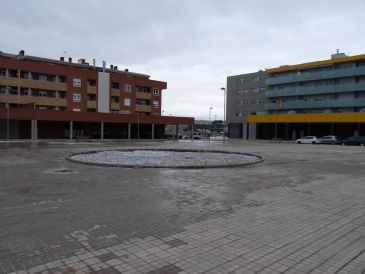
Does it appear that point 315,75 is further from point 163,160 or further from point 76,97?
point 163,160

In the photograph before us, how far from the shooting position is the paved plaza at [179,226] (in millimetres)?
4910

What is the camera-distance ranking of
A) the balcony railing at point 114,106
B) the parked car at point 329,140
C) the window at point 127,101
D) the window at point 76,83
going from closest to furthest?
the parked car at point 329,140, the window at point 76,83, the balcony railing at point 114,106, the window at point 127,101

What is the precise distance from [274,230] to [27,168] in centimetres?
1216

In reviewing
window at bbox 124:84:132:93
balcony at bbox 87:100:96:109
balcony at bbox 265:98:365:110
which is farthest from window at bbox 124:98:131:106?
balcony at bbox 265:98:365:110

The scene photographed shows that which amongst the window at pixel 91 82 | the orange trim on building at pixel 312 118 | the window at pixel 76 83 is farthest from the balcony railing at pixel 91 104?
the orange trim on building at pixel 312 118

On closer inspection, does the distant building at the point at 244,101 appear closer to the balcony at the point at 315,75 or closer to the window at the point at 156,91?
the balcony at the point at 315,75

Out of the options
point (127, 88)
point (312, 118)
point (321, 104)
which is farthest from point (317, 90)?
point (127, 88)

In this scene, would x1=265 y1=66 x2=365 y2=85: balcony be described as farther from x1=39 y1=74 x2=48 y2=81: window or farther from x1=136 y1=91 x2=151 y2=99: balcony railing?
x1=39 y1=74 x2=48 y2=81: window

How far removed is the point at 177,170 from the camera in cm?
1532

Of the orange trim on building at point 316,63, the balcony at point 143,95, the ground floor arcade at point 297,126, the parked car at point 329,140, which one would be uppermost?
the orange trim on building at point 316,63

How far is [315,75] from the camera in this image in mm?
70125

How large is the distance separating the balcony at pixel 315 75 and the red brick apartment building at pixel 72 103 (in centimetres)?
2220

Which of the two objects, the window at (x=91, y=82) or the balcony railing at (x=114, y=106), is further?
the balcony railing at (x=114, y=106)

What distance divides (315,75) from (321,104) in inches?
245
